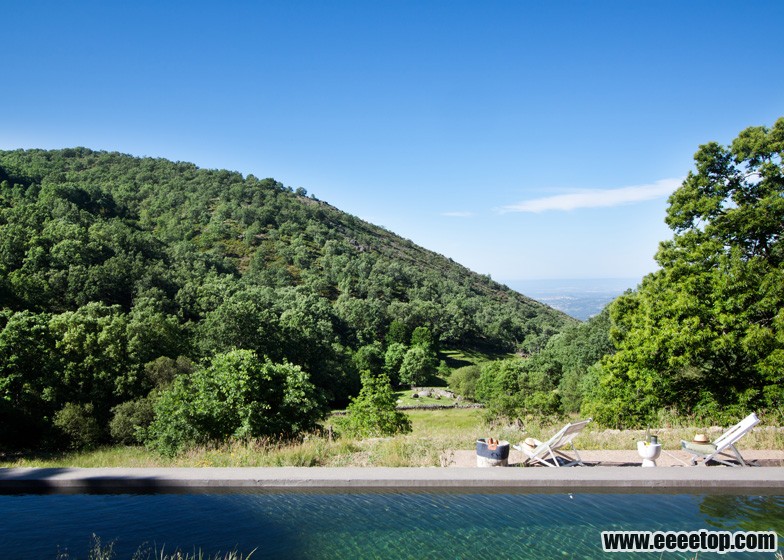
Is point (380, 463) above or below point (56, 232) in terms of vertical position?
below

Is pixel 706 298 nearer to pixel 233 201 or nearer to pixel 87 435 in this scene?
pixel 87 435

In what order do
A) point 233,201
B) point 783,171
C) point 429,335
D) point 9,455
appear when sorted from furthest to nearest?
point 233,201 → point 429,335 → point 9,455 → point 783,171

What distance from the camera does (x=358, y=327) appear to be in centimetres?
8950

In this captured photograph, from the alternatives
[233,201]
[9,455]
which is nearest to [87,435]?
[9,455]

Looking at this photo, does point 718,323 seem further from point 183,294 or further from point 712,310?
point 183,294

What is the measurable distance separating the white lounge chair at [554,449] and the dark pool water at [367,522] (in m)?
1.28

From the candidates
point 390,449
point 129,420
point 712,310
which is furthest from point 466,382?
point 390,449

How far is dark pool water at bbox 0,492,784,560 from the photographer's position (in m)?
6.46

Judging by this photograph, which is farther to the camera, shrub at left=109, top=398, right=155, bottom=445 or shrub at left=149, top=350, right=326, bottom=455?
shrub at left=109, top=398, right=155, bottom=445

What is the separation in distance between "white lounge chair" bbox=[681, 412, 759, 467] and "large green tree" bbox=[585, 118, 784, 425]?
582 cm

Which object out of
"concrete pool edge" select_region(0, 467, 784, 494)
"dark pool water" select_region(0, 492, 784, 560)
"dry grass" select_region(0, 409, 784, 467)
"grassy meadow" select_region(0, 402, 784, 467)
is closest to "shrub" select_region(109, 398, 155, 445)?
"grassy meadow" select_region(0, 402, 784, 467)

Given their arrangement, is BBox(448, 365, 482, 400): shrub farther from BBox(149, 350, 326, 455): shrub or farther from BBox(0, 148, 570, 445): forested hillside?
BBox(149, 350, 326, 455): shrub

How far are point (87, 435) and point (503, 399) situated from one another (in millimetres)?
29578

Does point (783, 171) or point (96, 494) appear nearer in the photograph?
point (96, 494)
